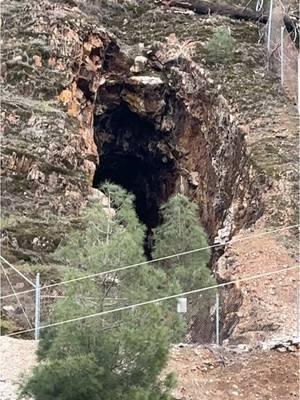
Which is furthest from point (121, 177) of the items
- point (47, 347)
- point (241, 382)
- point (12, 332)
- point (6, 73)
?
point (47, 347)

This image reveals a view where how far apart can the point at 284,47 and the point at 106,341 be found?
17.3 metres

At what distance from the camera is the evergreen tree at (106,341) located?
7.45 m

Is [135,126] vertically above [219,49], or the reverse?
[219,49]

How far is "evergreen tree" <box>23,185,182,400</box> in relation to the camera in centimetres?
745

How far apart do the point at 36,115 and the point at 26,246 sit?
513 centimetres

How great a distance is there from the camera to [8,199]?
18000mm

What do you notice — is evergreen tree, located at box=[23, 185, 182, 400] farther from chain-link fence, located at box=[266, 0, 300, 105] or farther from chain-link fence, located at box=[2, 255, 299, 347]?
chain-link fence, located at box=[266, 0, 300, 105]

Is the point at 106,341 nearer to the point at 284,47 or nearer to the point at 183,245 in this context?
the point at 183,245

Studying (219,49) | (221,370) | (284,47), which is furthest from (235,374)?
(219,49)

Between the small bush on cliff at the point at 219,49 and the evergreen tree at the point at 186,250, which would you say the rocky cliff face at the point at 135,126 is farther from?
the evergreen tree at the point at 186,250

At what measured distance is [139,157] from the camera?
2597 cm

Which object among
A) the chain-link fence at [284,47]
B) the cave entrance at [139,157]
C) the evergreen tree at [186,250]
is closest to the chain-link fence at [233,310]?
the evergreen tree at [186,250]

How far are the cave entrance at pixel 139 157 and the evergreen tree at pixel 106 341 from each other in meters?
15.5

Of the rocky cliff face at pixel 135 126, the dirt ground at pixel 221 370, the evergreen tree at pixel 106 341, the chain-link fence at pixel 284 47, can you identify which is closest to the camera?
the evergreen tree at pixel 106 341
